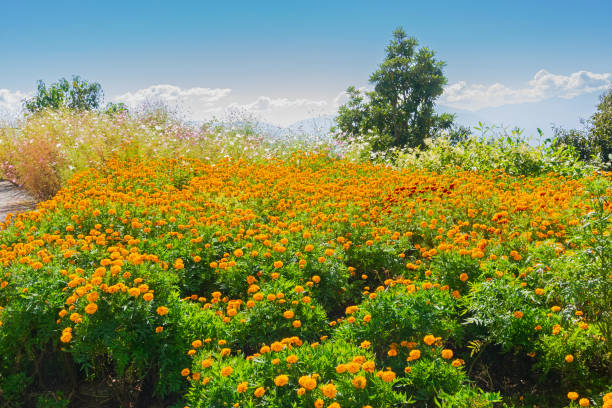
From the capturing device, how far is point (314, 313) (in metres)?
3.25

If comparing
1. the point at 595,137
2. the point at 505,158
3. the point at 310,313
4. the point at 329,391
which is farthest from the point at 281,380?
the point at 595,137

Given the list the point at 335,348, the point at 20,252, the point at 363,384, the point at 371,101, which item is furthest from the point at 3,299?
the point at 371,101

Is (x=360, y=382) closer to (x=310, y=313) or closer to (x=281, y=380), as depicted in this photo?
(x=281, y=380)

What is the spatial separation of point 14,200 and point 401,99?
16931 millimetres

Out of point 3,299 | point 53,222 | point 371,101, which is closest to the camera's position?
point 3,299

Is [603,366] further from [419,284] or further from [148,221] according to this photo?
[148,221]

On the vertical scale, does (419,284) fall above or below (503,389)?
above

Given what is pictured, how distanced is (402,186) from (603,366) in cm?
370

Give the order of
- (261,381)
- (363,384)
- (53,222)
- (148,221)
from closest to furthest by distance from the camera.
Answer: (363,384) < (261,381) < (148,221) < (53,222)

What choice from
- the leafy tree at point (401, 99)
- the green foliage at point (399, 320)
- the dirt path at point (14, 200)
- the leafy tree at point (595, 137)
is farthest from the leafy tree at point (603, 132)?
the dirt path at point (14, 200)

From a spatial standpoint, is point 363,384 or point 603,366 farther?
point 603,366

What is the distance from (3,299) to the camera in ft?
11.2

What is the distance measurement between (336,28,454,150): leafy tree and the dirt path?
13507 millimetres

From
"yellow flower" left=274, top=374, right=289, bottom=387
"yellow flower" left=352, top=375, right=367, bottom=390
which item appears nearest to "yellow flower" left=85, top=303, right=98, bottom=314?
"yellow flower" left=274, top=374, right=289, bottom=387
